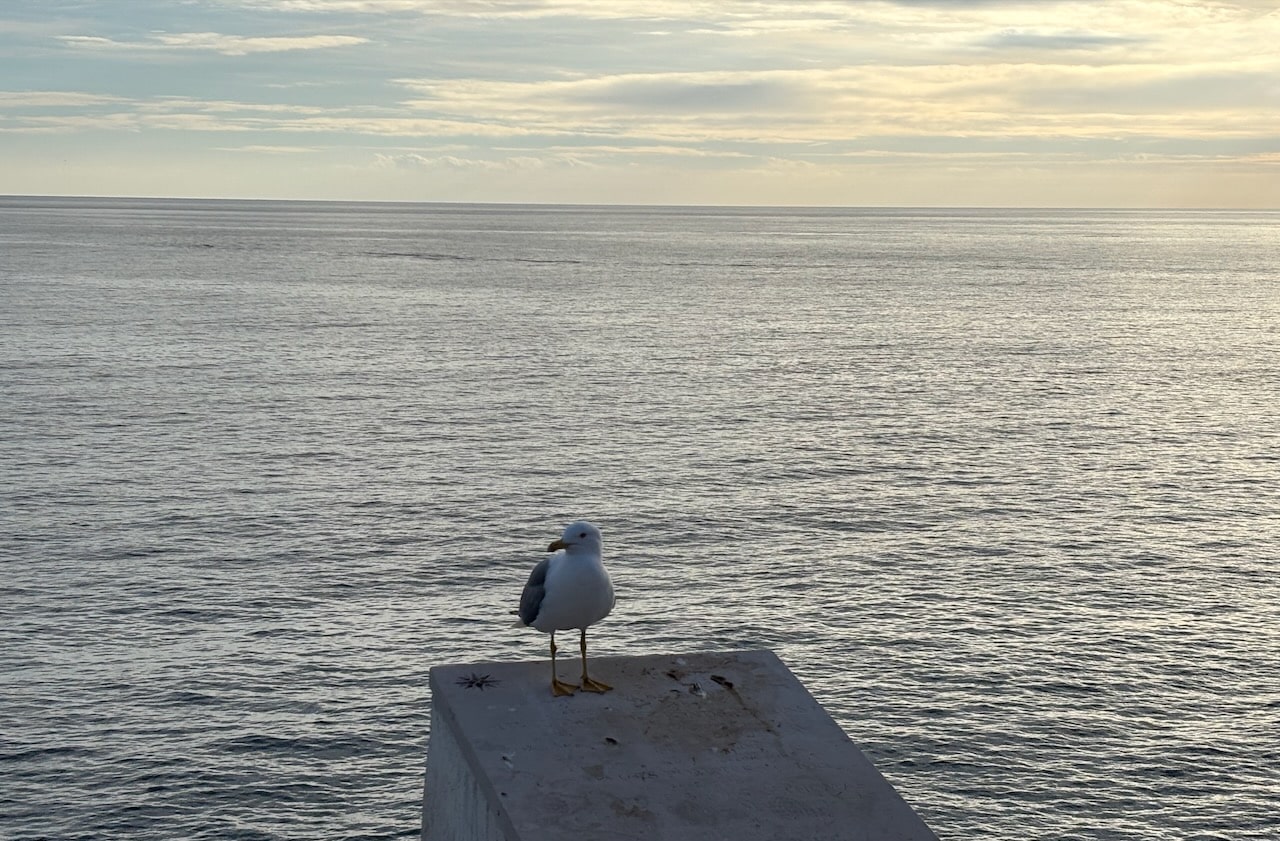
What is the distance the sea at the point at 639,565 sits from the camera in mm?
35344

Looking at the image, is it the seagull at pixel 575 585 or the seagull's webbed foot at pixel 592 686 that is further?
the seagull's webbed foot at pixel 592 686

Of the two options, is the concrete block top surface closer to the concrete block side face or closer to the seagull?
the concrete block side face

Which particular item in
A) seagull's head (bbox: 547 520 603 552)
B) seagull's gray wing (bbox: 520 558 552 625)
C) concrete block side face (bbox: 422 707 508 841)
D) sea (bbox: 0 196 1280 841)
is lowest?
sea (bbox: 0 196 1280 841)

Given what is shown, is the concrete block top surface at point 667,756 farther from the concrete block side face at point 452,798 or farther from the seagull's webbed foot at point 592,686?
the concrete block side face at point 452,798

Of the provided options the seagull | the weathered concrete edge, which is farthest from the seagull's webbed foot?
the weathered concrete edge

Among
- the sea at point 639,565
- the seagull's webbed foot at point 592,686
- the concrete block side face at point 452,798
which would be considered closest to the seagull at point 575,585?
the seagull's webbed foot at point 592,686

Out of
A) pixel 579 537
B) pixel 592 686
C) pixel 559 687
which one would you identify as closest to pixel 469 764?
pixel 559 687

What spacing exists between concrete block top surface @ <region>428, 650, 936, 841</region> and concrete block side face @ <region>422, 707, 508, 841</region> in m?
0.26

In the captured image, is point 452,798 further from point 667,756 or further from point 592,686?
point 667,756

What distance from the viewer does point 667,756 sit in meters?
17.7

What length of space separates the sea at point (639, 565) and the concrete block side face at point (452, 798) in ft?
43.1

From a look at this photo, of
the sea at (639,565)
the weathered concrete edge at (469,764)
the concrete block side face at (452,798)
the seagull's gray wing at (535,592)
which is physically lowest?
the sea at (639,565)

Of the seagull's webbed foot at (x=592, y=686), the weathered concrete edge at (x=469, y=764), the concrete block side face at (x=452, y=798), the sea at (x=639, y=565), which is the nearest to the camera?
Answer: the weathered concrete edge at (x=469, y=764)

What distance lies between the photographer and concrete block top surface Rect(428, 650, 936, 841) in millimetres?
16391
